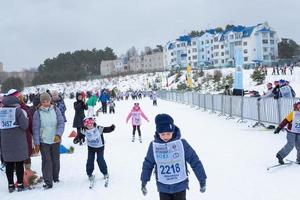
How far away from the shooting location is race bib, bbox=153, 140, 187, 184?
4.39m

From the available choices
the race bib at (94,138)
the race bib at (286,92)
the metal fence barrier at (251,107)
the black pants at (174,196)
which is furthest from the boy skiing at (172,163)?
the race bib at (286,92)

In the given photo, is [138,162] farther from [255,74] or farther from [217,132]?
[255,74]

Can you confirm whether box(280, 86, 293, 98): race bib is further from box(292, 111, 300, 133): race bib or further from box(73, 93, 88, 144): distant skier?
box(73, 93, 88, 144): distant skier

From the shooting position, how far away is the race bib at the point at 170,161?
4387 millimetres

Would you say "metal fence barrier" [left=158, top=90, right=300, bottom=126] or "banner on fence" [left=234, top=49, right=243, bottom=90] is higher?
"banner on fence" [left=234, top=49, right=243, bottom=90]

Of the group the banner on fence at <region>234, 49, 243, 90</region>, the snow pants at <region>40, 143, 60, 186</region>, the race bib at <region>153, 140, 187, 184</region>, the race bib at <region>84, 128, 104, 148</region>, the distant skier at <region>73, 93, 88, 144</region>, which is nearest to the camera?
the race bib at <region>153, 140, 187, 184</region>

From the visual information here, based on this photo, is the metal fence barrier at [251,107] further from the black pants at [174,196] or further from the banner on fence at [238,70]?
the black pants at [174,196]

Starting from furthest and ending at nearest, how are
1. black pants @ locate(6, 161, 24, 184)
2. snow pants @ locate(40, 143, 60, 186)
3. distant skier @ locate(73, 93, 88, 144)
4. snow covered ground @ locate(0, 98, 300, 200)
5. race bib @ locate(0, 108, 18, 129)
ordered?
distant skier @ locate(73, 93, 88, 144) → snow pants @ locate(40, 143, 60, 186) → black pants @ locate(6, 161, 24, 184) → race bib @ locate(0, 108, 18, 129) → snow covered ground @ locate(0, 98, 300, 200)

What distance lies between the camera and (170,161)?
14.5ft

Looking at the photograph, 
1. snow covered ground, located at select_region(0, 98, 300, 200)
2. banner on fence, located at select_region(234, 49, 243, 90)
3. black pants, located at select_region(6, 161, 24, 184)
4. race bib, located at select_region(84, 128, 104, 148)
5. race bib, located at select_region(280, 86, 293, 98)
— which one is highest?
banner on fence, located at select_region(234, 49, 243, 90)

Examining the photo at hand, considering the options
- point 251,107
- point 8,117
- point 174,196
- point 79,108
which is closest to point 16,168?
point 8,117

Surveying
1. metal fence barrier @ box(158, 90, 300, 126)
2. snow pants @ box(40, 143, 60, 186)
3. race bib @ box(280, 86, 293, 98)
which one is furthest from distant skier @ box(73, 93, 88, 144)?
race bib @ box(280, 86, 293, 98)

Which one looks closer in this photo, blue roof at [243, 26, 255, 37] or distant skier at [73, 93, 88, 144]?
distant skier at [73, 93, 88, 144]

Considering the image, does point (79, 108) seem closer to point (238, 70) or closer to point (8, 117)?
point (8, 117)
